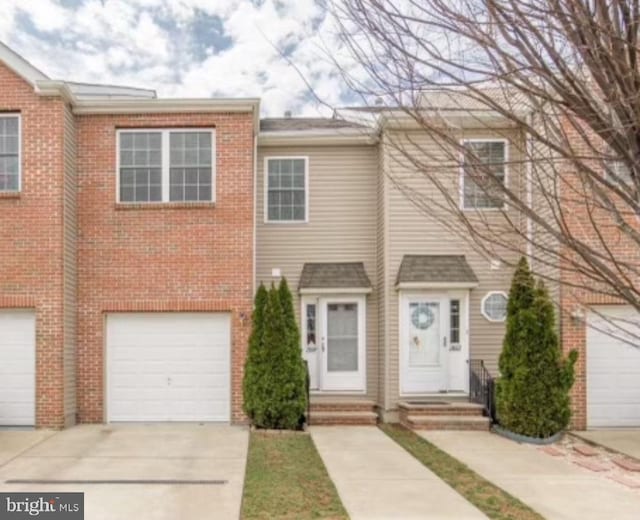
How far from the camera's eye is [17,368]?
10.9 metres

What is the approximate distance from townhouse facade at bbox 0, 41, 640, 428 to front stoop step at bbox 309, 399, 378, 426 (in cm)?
3

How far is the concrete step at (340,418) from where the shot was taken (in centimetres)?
1166

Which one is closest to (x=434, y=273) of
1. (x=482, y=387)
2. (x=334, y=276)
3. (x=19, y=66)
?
(x=334, y=276)

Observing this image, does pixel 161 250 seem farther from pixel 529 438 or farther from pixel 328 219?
pixel 529 438

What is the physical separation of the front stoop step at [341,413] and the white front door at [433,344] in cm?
84

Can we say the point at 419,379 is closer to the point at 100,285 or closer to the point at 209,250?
the point at 209,250

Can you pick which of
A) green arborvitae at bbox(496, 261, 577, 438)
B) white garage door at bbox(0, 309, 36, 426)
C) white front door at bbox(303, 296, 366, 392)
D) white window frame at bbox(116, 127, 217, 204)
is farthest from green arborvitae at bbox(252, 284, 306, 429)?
white garage door at bbox(0, 309, 36, 426)

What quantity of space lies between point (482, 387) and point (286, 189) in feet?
18.9

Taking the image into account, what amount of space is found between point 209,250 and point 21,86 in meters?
4.45

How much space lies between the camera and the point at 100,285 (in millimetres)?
11508

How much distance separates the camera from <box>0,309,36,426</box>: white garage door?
10.8m

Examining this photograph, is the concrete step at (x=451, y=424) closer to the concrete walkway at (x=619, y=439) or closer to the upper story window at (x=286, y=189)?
the concrete walkway at (x=619, y=439)

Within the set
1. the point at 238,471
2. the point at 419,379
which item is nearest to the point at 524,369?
the point at 419,379

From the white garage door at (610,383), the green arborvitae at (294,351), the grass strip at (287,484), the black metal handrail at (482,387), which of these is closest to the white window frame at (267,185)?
the green arborvitae at (294,351)
